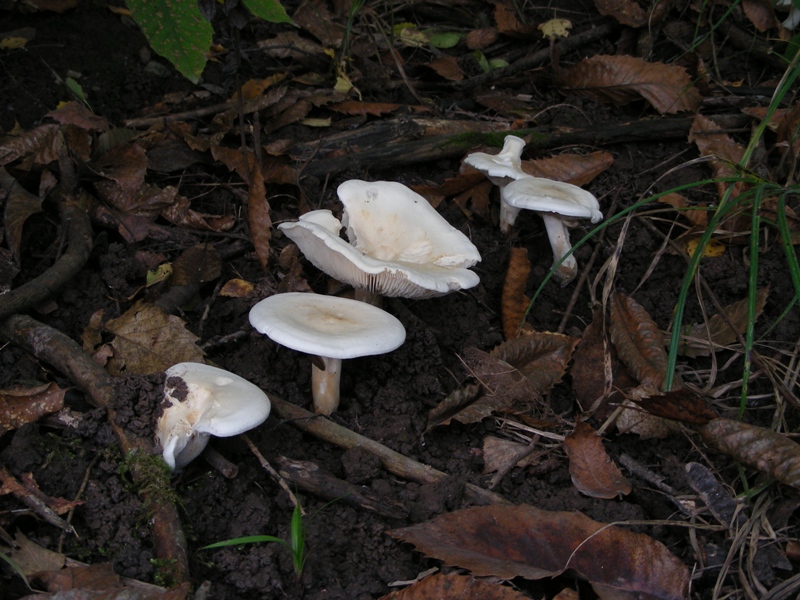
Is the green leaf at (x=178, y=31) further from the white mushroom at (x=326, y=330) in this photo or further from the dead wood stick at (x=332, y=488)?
the dead wood stick at (x=332, y=488)

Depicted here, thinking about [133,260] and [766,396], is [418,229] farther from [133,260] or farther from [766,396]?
[766,396]

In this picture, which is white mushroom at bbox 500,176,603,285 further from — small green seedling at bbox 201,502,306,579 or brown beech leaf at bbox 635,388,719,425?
small green seedling at bbox 201,502,306,579

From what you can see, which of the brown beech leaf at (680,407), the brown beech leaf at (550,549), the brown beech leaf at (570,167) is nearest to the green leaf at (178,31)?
the brown beech leaf at (570,167)

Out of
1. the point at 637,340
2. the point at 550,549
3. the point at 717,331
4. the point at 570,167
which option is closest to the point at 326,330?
the point at 550,549

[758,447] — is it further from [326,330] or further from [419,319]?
[326,330]

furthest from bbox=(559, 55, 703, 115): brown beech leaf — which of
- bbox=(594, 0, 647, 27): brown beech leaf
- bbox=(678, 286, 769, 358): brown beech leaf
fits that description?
bbox=(678, 286, 769, 358): brown beech leaf

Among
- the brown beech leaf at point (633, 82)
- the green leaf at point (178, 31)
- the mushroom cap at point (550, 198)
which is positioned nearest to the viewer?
the green leaf at point (178, 31)
